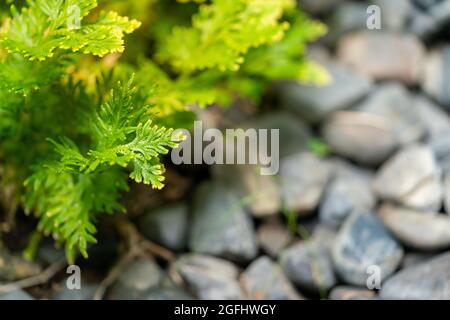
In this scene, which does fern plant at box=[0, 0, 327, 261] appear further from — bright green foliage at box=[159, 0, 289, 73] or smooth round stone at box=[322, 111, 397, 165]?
smooth round stone at box=[322, 111, 397, 165]

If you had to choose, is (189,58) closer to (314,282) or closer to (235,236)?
(235,236)

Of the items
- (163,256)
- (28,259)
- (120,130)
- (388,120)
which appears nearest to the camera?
(120,130)

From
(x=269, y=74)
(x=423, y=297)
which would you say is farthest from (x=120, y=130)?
(x=423, y=297)

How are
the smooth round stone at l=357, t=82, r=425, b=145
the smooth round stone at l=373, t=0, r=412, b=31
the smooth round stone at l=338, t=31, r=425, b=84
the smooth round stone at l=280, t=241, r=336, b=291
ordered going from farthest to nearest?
the smooth round stone at l=373, t=0, r=412, b=31 < the smooth round stone at l=338, t=31, r=425, b=84 < the smooth round stone at l=357, t=82, r=425, b=145 < the smooth round stone at l=280, t=241, r=336, b=291

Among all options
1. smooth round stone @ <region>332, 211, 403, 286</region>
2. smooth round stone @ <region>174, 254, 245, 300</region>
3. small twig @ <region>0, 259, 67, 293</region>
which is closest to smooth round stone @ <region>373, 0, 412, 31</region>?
smooth round stone @ <region>332, 211, 403, 286</region>

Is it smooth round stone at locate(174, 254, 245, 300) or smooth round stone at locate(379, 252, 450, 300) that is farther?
smooth round stone at locate(174, 254, 245, 300)

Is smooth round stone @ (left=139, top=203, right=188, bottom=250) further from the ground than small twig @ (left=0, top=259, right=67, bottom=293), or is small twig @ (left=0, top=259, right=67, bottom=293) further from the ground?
smooth round stone @ (left=139, top=203, right=188, bottom=250)

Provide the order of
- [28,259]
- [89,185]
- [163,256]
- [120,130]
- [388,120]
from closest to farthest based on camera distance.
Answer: [120,130] < [89,185] < [28,259] < [163,256] < [388,120]
